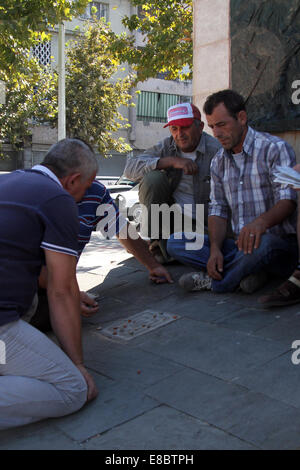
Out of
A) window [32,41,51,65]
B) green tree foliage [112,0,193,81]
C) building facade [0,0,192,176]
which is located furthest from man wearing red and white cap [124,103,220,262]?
window [32,41,51,65]

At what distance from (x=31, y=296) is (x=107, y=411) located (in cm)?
65

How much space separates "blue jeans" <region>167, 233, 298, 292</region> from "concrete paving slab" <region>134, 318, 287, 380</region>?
1.78ft

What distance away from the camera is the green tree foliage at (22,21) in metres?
7.84

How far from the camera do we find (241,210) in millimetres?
4074

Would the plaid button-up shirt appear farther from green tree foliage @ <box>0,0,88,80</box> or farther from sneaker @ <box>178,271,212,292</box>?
green tree foliage @ <box>0,0,88,80</box>

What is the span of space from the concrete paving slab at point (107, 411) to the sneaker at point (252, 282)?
142 cm

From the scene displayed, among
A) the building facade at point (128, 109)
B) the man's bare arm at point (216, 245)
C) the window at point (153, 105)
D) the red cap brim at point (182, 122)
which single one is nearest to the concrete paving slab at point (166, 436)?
the man's bare arm at point (216, 245)

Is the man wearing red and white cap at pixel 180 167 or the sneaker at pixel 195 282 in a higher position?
the man wearing red and white cap at pixel 180 167

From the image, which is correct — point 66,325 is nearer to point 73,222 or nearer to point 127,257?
point 73,222

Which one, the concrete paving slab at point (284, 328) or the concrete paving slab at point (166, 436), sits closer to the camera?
the concrete paving slab at point (166, 436)

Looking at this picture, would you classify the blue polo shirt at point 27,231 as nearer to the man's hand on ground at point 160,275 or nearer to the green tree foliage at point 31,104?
the man's hand on ground at point 160,275

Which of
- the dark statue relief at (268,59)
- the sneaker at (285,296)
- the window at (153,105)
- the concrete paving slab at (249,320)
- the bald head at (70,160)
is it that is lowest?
the concrete paving slab at (249,320)

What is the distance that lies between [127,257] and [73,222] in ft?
11.8

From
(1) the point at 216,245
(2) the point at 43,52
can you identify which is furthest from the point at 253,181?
(2) the point at 43,52
